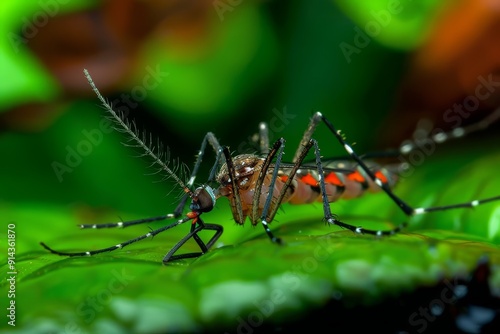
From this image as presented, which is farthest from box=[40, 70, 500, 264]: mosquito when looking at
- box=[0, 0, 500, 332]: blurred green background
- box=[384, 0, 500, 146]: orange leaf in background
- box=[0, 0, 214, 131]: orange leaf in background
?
box=[0, 0, 214, 131]: orange leaf in background

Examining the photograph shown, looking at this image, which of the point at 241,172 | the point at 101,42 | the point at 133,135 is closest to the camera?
the point at 133,135

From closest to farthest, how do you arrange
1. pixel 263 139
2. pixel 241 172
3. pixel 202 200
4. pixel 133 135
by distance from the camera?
pixel 133 135 < pixel 202 200 < pixel 241 172 < pixel 263 139

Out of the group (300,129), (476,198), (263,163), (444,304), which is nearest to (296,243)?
(444,304)

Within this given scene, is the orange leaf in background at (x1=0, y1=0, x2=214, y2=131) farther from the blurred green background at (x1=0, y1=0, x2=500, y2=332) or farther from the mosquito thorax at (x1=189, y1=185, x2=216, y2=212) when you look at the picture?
the mosquito thorax at (x1=189, y1=185, x2=216, y2=212)

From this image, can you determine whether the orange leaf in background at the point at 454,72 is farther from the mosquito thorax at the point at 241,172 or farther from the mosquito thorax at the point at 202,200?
the mosquito thorax at the point at 202,200

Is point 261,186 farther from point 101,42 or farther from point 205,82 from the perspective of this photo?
point 101,42

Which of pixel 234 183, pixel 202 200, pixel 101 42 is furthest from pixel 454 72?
pixel 101 42

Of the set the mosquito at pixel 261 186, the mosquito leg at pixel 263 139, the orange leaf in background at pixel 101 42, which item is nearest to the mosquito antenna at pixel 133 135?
the mosquito at pixel 261 186

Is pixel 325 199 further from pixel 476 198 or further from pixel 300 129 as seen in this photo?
pixel 300 129
